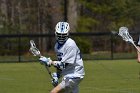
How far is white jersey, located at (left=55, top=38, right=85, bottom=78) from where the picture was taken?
34.4ft

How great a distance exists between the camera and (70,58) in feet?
34.3

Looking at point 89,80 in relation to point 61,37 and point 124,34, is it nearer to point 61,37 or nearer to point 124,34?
point 124,34

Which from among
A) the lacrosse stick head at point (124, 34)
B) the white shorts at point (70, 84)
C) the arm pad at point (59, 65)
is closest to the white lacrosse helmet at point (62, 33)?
the arm pad at point (59, 65)

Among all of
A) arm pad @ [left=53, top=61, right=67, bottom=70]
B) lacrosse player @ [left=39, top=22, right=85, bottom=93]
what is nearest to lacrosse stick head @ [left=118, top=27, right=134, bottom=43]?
lacrosse player @ [left=39, top=22, right=85, bottom=93]

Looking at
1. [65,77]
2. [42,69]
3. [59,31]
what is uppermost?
[59,31]

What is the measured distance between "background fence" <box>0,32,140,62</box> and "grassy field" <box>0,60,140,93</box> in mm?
5891

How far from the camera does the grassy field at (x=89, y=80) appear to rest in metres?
17.0

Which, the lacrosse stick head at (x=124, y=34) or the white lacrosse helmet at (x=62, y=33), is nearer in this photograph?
the white lacrosse helmet at (x=62, y=33)

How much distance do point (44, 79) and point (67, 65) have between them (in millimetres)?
9909

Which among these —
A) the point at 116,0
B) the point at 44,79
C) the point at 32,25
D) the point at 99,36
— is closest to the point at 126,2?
the point at 116,0

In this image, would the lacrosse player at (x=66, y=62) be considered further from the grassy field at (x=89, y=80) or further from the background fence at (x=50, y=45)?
the background fence at (x=50, y=45)

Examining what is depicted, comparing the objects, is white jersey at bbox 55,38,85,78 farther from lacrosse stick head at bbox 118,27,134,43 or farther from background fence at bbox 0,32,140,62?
background fence at bbox 0,32,140,62

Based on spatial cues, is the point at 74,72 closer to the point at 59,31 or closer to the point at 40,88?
the point at 59,31

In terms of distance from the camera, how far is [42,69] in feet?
82.1
